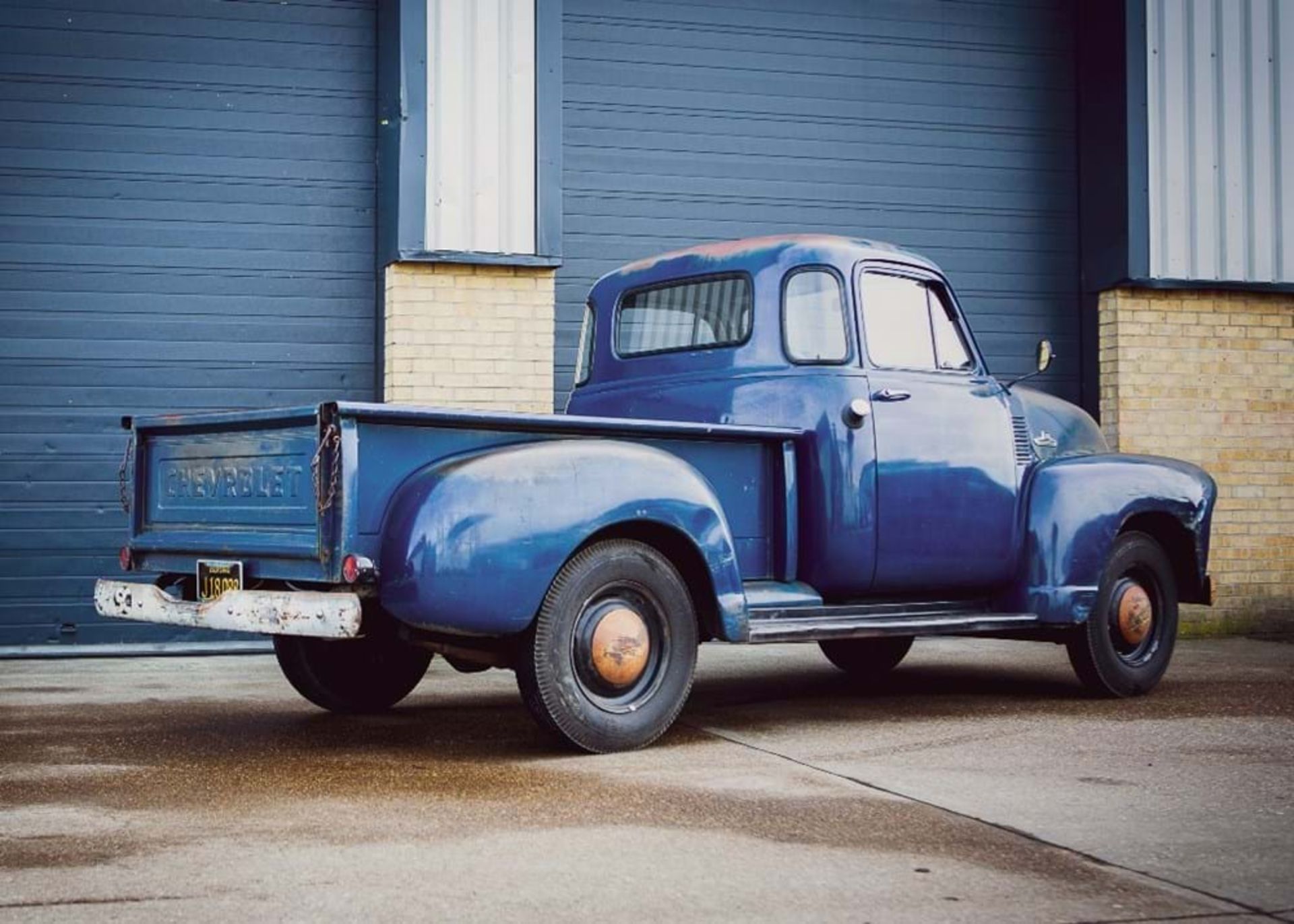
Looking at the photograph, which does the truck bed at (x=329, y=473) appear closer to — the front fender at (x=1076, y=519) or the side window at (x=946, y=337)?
the side window at (x=946, y=337)

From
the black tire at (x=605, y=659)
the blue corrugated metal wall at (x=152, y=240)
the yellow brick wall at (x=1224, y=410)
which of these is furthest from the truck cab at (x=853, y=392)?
the yellow brick wall at (x=1224, y=410)

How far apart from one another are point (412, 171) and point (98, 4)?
2.15 meters

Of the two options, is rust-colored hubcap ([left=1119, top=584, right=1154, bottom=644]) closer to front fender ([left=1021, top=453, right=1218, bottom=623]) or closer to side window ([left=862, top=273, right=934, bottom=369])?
front fender ([left=1021, top=453, right=1218, bottom=623])

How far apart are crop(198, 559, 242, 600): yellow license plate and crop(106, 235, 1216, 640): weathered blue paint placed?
58mm

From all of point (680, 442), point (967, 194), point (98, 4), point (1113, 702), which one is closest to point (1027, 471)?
point (1113, 702)

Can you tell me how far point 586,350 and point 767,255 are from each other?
1.26m

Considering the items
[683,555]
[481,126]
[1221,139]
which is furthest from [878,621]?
[1221,139]

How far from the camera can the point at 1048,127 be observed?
12375mm

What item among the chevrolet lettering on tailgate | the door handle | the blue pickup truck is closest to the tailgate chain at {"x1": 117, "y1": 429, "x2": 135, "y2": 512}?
the blue pickup truck

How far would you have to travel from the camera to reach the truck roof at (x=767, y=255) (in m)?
7.55

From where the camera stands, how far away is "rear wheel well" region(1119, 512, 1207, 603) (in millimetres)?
8328

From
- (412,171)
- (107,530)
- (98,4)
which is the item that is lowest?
(107,530)

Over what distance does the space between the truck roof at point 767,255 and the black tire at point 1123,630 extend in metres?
1.69

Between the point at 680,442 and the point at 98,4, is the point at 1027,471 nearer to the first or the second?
the point at 680,442
